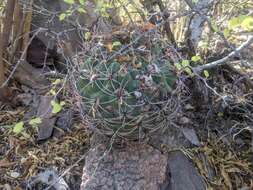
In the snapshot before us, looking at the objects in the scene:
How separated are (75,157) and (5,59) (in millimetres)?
906

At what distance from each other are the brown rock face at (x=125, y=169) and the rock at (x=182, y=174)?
61mm

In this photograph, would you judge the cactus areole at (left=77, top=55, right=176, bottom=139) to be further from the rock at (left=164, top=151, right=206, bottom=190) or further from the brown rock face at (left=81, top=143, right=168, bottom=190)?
the rock at (left=164, top=151, right=206, bottom=190)

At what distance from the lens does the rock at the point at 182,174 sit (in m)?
2.18

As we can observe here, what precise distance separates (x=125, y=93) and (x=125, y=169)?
0.47 meters

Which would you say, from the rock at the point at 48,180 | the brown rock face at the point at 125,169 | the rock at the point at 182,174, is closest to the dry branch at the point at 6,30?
the rock at the point at 48,180

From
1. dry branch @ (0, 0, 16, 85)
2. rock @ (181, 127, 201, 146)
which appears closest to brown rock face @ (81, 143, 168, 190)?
rock @ (181, 127, 201, 146)

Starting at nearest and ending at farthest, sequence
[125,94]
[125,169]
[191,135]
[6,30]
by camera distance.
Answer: [125,94] < [125,169] < [191,135] < [6,30]

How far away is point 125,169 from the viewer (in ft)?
6.89

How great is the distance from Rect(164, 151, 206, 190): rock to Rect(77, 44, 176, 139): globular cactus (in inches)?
13.9

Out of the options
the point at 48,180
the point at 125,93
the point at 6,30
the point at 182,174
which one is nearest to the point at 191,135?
the point at 182,174

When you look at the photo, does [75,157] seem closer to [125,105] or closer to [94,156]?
[94,156]

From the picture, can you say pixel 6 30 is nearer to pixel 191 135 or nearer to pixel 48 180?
pixel 48 180

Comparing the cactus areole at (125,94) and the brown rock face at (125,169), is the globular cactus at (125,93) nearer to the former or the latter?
the cactus areole at (125,94)

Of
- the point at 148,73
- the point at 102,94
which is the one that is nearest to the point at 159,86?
the point at 148,73
